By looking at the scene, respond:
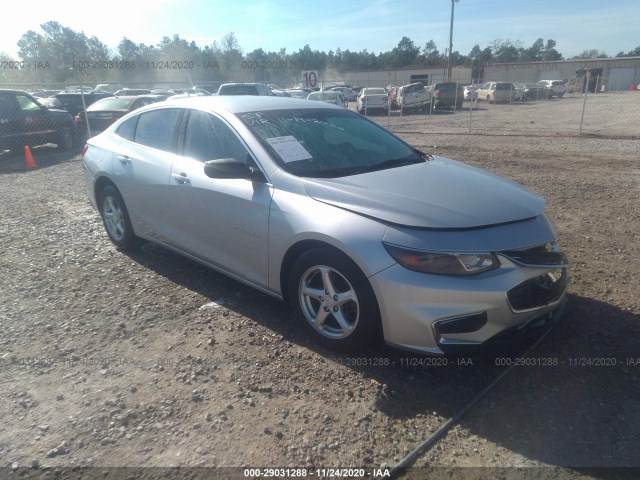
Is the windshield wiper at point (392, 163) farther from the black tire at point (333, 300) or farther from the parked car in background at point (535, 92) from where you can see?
the parked car in background at point (535, 92)

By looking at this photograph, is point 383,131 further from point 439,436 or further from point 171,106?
point 439,436

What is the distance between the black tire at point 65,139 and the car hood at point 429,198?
12.4 metres

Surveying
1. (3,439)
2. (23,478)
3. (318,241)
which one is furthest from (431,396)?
(3,439)

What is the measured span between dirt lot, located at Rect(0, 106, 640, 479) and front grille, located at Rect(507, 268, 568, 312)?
44 centimetres

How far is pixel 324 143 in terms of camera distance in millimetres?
3814

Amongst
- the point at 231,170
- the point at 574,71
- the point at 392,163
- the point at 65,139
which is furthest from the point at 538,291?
the point at 574,71

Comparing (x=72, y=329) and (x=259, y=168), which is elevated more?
(x=259, y=168)

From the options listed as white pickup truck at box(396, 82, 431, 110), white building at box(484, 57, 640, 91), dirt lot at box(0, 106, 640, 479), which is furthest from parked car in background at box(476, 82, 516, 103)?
dirt lot at box(0, 106, 640, 479)

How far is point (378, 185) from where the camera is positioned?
10.7ft

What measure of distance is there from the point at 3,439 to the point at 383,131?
11.8ft

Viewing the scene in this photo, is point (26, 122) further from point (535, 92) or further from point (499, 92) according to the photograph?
point (535, 92)

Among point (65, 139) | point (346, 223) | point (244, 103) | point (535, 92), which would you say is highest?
point (244, 103)

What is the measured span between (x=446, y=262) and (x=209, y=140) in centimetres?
223

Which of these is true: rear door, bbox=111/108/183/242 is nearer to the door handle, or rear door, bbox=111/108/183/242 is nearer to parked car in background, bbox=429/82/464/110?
the door handle
